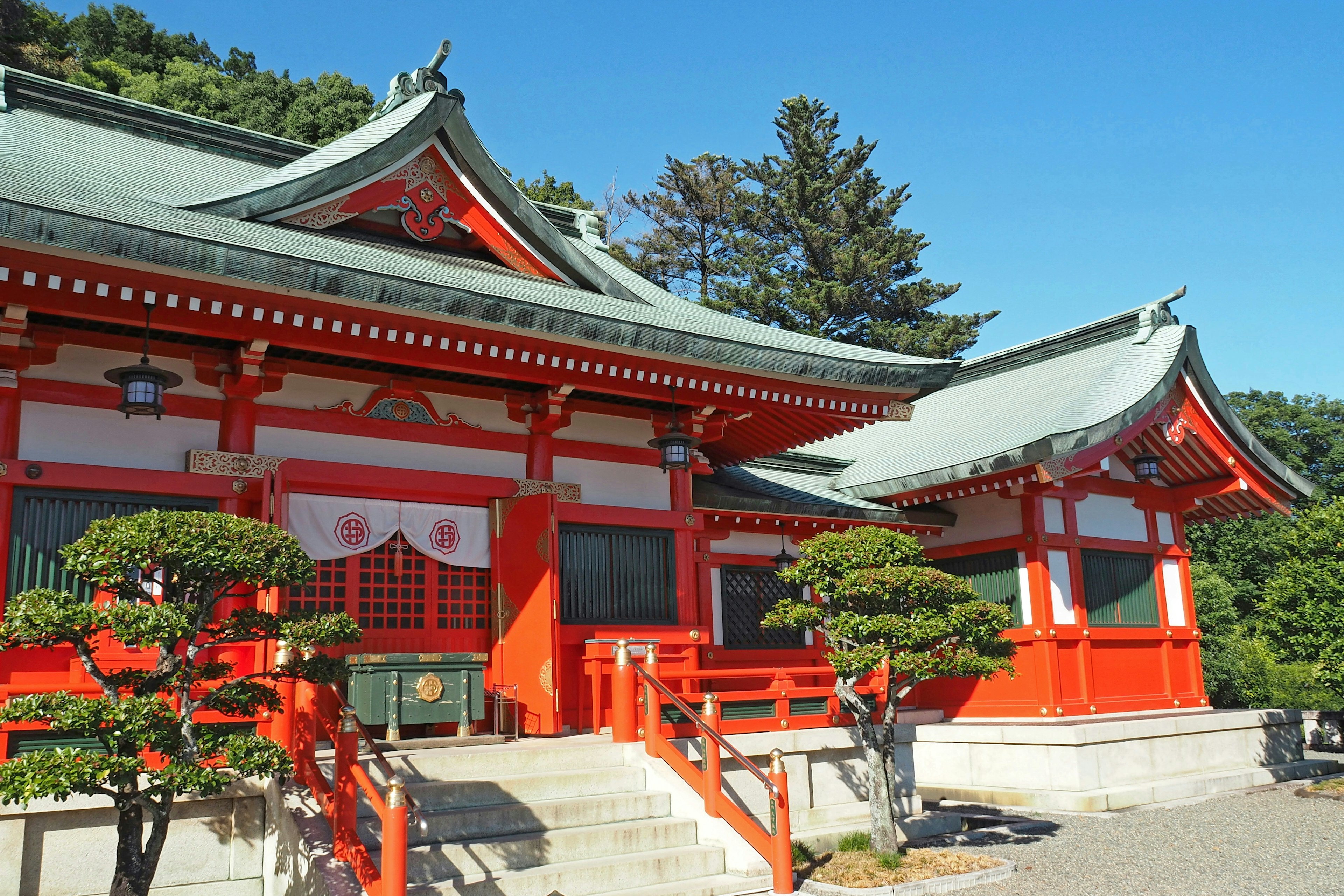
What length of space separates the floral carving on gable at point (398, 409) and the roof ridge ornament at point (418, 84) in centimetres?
291

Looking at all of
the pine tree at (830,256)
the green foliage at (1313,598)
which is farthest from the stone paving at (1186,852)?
the pine tree at (830,256)

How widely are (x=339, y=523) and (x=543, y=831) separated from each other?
3.57 m

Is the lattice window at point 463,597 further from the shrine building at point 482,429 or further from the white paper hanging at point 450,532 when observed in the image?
the white paper hanging at point 450,532

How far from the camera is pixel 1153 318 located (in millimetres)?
15922

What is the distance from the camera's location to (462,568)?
34.2 feet

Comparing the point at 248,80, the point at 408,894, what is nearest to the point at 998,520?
the point at 408,894

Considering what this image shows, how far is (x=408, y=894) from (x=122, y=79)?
33.2 metres

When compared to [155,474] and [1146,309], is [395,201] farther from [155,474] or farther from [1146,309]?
[1146,309]

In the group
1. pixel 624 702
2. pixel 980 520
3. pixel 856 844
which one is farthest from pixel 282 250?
pixel 980 520

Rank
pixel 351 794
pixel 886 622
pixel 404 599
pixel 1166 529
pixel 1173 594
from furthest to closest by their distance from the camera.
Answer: pixel 1166 529, pixel 1173 594, pixel 404 599, pixel 886 622, pixel 351 794

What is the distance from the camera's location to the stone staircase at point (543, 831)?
6.78 m

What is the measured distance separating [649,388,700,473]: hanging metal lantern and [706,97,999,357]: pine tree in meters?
21.8

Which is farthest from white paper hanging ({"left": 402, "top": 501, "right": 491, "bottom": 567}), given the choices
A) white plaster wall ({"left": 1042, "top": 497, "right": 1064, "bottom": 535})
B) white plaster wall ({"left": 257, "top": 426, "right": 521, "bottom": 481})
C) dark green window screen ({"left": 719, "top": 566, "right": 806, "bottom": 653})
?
white plaster wall ({"left": 1042, "top": 497, "right": 1064, "bottom": 535})

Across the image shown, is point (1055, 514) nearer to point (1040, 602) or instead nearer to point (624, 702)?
point (1040, 602)
